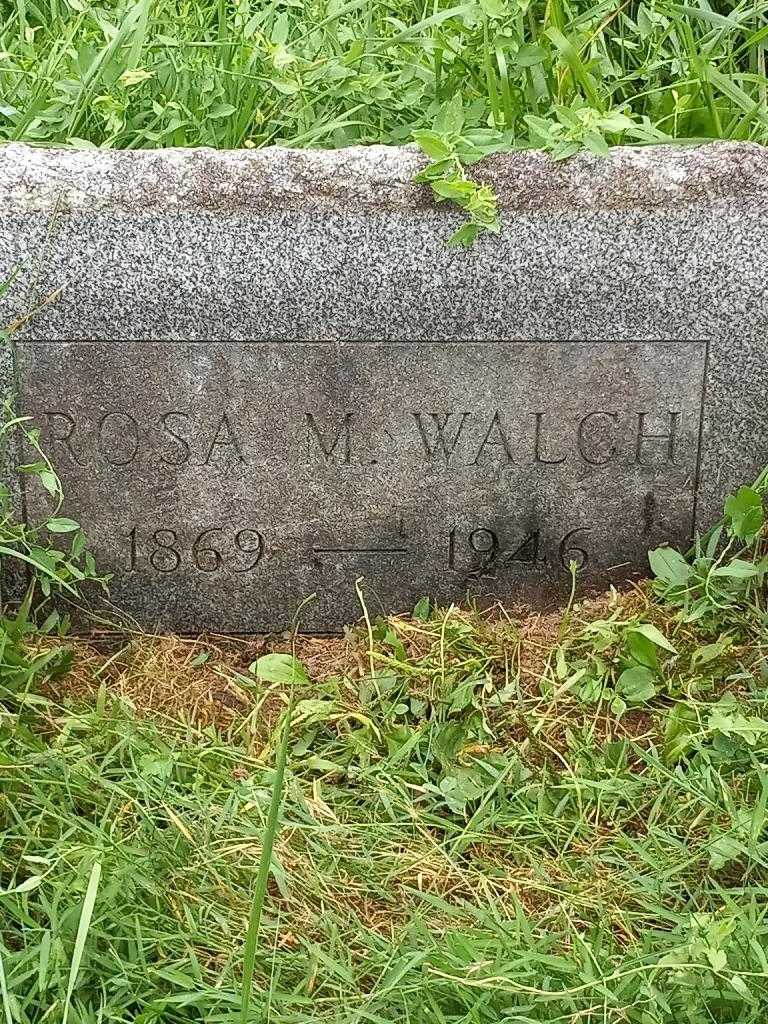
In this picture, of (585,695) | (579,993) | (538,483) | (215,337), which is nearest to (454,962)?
(579,993)

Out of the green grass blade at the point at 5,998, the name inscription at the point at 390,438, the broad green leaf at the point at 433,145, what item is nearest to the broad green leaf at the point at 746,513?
the name inscription at the point at 390,438

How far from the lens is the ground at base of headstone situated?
4.74 ft

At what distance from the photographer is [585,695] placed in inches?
78.6

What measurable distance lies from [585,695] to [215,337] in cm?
93

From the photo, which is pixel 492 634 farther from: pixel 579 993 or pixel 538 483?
pixel 579 993

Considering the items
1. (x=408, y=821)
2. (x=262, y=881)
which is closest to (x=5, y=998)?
(x=262, y=881)

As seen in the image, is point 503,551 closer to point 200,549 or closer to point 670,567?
point 670,567

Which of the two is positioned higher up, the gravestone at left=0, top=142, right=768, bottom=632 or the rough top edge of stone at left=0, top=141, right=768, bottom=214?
the rough top edge of stone at left=0, top=141, right=768, bottom=214

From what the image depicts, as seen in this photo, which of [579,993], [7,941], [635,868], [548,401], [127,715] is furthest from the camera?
[548,401]

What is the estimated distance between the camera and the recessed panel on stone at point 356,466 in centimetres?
212

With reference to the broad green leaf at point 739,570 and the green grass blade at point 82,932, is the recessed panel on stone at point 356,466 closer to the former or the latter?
the broad green leaf at point 739,570

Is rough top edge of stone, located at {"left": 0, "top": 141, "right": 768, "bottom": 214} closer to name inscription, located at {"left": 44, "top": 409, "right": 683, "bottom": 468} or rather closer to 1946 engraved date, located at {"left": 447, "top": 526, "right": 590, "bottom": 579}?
name inscription, located at {"left": 44, "top": 409, "right": 683, "bottom": 468}

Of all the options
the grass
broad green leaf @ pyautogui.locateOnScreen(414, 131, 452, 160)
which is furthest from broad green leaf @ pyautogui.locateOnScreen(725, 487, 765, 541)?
broad green leaf @ pyautogui.locateOnScreen(414, 131, 452, 160)

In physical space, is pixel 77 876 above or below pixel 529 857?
above
